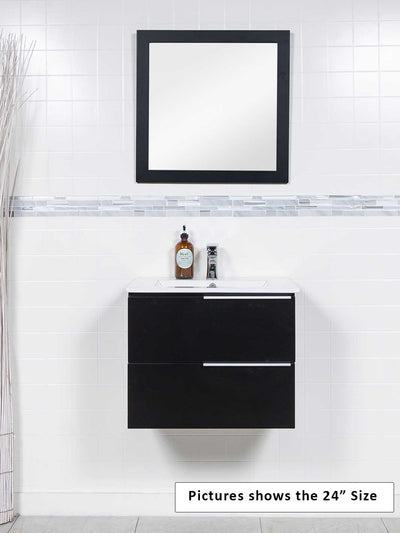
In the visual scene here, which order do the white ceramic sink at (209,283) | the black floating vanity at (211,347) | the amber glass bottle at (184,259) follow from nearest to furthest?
the black floating vanity at (211,347) < the white ceramic sink at (209,283) < the amber glass bottle at (184,259)

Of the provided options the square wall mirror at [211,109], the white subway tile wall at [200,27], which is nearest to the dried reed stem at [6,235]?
the white subway tile wall at [200,27]

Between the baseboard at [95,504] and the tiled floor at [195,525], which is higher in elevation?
the baseboard at [95,504]

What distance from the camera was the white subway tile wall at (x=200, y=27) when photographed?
2.61m

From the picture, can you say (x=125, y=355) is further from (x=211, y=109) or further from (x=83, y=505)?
(x=211, y=109)

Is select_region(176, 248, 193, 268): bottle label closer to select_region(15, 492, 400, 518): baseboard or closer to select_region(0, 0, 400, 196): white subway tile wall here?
select_region(0, 0, 400, 196): white subway tile wall

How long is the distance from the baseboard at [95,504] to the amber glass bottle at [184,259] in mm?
977

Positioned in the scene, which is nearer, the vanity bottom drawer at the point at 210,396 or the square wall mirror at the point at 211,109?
the vanity bottom drawer at the point at 210,396

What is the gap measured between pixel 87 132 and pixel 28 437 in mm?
1384

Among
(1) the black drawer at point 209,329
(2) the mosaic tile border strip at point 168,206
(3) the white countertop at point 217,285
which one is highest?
(2) the mosaic tile border strip at point 168,206

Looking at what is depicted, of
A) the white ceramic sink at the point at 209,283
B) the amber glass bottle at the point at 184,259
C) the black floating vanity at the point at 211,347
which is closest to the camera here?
the black floating vanity at the point at 211,347

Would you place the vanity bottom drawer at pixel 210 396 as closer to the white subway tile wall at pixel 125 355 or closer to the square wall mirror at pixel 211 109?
the white subway tile wall at pixel 125 355

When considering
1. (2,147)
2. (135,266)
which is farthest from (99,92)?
(135,266)

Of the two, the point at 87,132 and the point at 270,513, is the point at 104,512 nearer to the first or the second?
the point at 270,513

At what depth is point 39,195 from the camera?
2639mm
